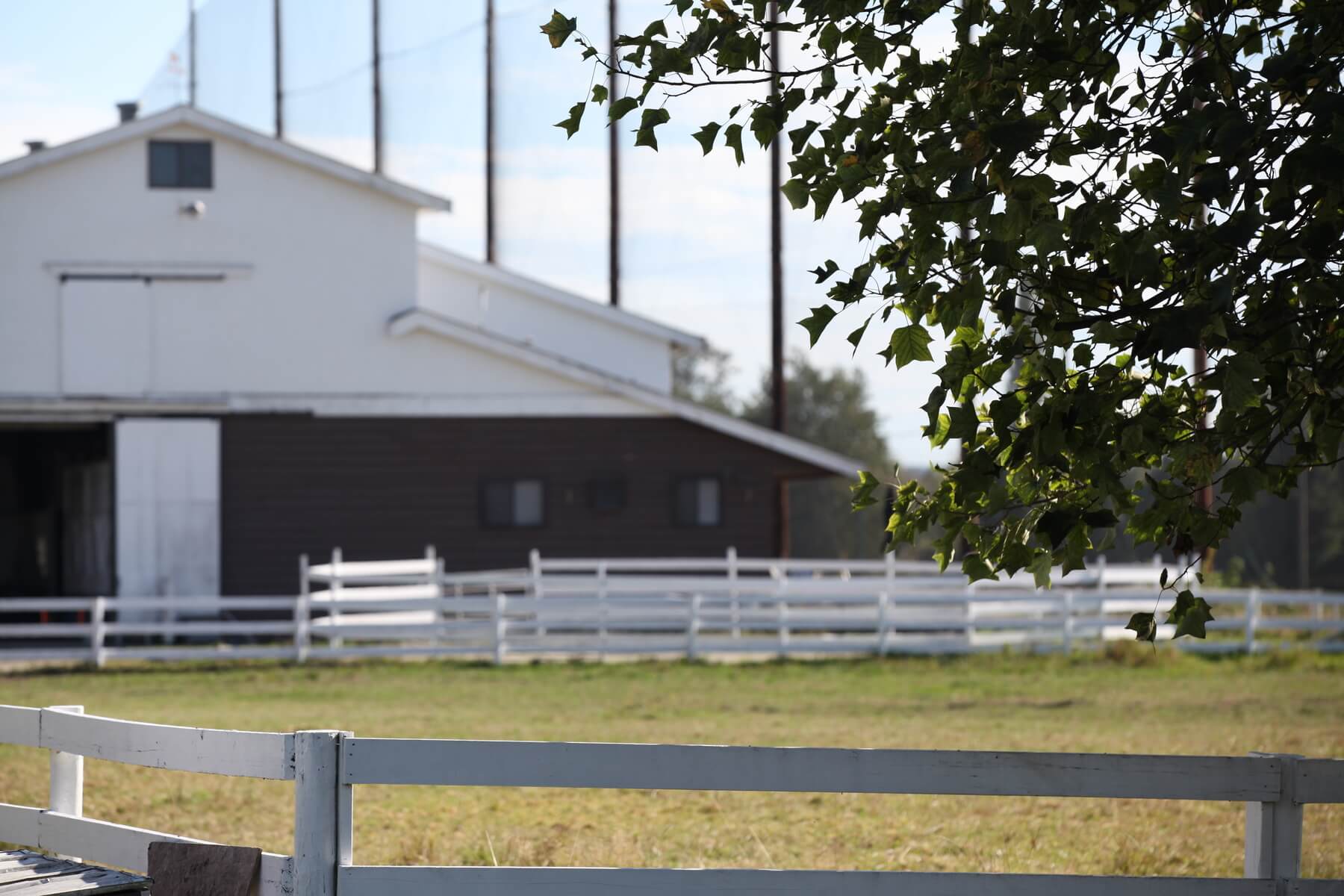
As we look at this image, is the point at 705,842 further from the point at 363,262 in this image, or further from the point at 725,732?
the point at 363,262

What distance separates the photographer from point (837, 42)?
5.09 m

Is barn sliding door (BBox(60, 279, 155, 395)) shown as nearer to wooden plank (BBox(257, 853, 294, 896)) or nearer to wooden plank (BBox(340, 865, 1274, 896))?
wooden plank (BBox(257, 853, 294, 896))

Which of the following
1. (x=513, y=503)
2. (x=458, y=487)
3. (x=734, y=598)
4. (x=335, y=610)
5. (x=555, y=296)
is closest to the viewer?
(x=335, y=610)

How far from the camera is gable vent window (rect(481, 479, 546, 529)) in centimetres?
2681

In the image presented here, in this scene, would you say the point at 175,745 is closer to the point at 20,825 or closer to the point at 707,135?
the point at 20,825

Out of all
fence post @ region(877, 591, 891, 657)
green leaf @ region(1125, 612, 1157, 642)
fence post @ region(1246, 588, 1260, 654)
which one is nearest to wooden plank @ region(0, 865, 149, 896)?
green leaf @ region(1125, 612, 1157, 642)

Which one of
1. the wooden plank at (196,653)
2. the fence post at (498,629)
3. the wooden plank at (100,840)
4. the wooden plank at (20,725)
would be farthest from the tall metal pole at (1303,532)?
the wooden plank at (100,840)

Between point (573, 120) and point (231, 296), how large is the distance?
22.3 m

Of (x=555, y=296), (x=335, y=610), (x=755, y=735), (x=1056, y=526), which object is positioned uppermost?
(x=555, y=296)

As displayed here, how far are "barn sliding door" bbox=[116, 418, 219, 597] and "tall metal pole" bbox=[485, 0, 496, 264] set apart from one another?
11389 millimetres

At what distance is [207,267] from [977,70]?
909 inches

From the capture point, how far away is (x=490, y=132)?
1427 inches

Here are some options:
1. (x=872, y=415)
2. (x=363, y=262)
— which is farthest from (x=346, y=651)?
(x=872, y=415)

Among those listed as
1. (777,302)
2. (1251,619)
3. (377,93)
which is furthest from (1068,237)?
(377,93)
